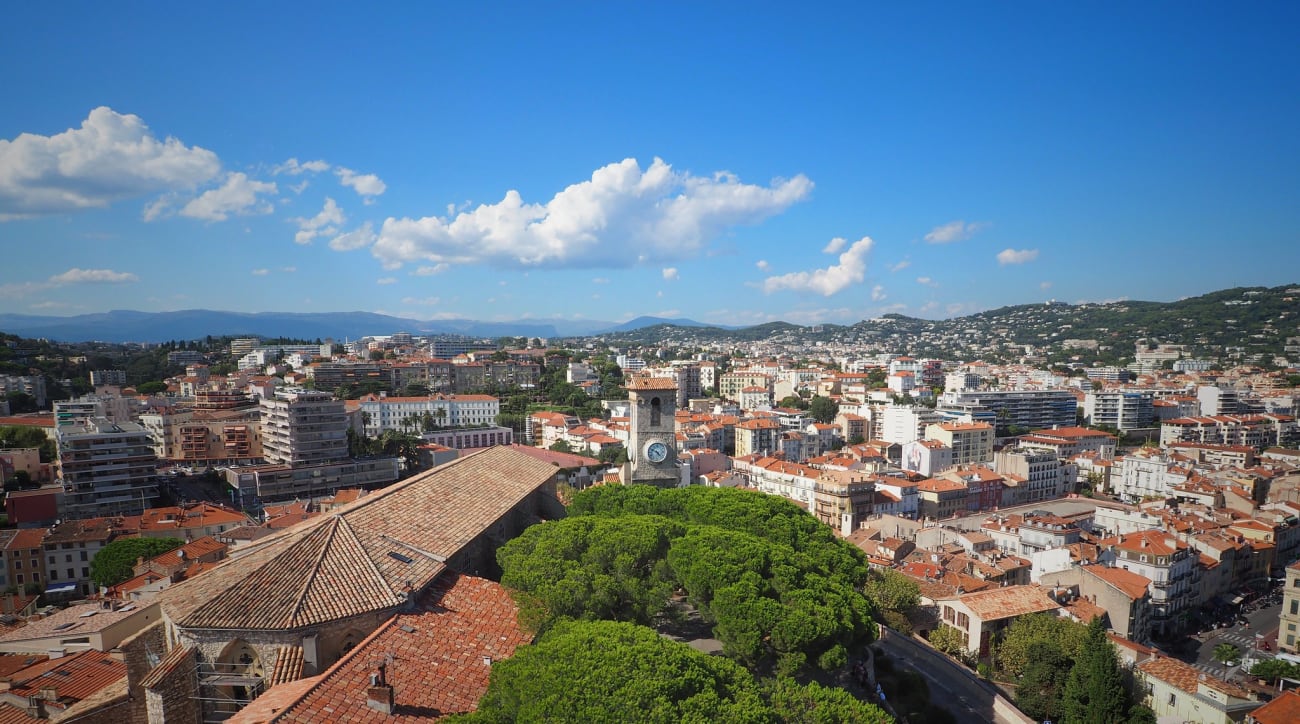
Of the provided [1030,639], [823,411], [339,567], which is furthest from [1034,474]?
[339,567]

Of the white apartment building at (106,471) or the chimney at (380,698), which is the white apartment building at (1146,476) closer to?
the chimney at (380,698)

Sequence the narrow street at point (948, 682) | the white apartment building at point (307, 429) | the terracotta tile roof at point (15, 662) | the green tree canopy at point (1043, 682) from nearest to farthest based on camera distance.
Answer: the terracotta tile roof at point (15, 662)
the narrow street at point (948, 682)
the green tree canopy at point (1043, 682)
the white apartment building at point (307, 429)

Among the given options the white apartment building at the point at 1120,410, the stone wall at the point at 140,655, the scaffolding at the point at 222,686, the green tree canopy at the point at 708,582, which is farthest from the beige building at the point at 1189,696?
the white apartment building at the point at 1120,410

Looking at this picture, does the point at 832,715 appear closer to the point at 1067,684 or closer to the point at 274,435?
the point at 1067,684

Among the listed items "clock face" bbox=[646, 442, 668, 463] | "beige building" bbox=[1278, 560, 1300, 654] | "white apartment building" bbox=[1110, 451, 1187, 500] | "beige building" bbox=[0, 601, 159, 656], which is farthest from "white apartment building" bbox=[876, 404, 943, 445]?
"beige building" bbox=[0, 601, 159, 656]

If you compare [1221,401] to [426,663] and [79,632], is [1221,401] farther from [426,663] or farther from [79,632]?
[79,632]
